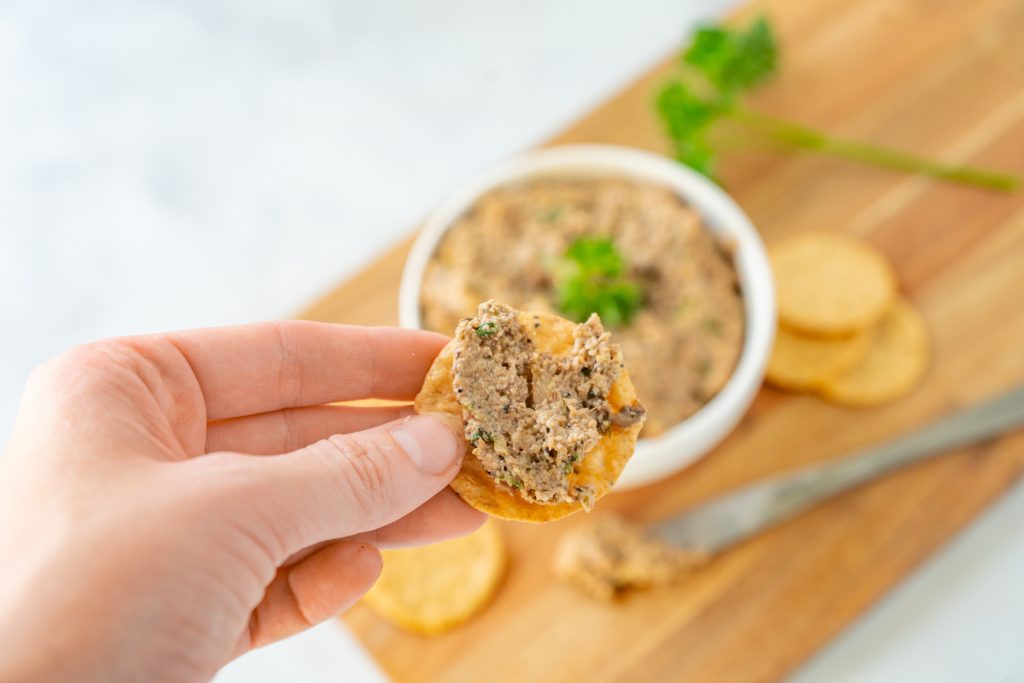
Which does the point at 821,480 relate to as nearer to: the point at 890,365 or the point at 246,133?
the point at 890,365

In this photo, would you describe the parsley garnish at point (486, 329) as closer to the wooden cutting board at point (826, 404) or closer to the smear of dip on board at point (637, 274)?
the smear of dip on board at point (637, 274)

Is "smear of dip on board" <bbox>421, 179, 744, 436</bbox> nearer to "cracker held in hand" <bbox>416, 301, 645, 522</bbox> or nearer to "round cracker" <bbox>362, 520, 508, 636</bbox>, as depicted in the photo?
"cracker held in hand" <bbox>416, 301, 645, 522</bbox>

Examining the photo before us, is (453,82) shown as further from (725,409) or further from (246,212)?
(725,409)

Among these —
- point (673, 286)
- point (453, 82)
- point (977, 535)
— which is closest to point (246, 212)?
point (453, 82)

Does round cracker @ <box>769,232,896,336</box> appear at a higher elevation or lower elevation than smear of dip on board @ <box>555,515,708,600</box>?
higher

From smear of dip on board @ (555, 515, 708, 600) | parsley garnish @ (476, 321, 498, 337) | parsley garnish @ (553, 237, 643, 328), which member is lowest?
smear of dip on board @ (555, 515, 708, 600)

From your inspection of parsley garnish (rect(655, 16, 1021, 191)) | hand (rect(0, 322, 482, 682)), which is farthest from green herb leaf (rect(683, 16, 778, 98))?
hand (rect(0, 322, 482, 682))

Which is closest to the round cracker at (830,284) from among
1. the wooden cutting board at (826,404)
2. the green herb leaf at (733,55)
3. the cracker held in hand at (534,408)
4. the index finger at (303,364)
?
the wooden cutting board at (826,404)

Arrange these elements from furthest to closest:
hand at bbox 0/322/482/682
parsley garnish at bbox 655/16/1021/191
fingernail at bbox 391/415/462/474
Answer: parsley garnish at bbox 655/16/1021/191
fingernail at bbox 391/415/462/474
hand at bbox 0/322/482/682
